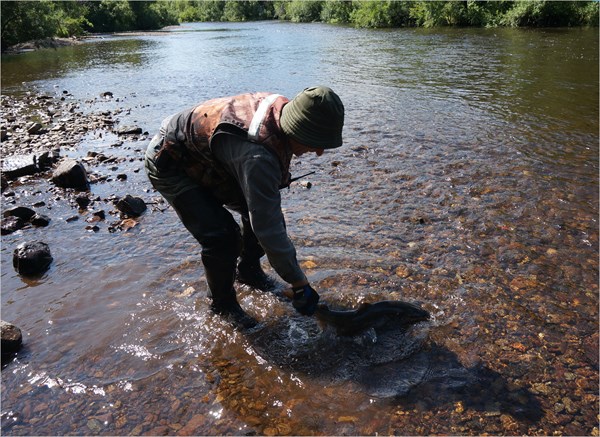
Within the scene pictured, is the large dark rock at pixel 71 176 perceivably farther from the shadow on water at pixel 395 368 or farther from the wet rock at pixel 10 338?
the shadow on water at pixel 395 368

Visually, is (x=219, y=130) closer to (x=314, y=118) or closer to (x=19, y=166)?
(x=314, y=118)

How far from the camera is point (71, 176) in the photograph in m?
7.20

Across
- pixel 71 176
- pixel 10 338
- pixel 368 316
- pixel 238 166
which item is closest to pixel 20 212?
pixel 71 176

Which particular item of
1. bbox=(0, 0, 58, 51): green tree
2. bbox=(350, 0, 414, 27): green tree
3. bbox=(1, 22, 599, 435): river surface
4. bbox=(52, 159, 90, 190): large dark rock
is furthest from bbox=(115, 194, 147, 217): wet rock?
bbox=(350, 0, 414, 27): green tree

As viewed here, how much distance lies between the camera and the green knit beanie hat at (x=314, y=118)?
9.63 ft

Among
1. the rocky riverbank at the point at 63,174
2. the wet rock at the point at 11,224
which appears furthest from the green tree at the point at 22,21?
the wet rock at the point at 11,224

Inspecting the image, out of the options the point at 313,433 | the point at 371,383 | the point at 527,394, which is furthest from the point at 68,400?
the point at 527,394

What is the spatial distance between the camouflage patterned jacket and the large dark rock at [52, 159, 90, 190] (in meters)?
4.33

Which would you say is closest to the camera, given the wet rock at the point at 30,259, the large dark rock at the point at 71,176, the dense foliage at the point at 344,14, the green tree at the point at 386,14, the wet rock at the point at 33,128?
the wet rock at the point at 30,259

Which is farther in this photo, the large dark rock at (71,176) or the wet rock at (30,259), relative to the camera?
the large dark rock at (71,176)

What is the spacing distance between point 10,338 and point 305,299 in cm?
260

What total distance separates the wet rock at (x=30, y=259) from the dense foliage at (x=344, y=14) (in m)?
33.6

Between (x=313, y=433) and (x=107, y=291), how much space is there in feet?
9.14

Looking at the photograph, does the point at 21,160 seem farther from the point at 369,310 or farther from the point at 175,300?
the point at 369,310
